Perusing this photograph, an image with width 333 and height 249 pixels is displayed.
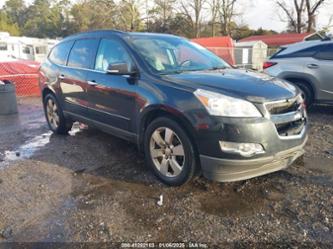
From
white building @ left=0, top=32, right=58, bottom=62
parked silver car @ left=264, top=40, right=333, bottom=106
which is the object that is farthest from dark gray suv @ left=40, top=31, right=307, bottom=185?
white building @ left=0, top=32, right=58, bottom=62

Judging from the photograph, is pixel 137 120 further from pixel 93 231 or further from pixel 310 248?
pixel 310 248

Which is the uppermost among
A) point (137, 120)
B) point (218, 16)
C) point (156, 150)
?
point (218, 16)

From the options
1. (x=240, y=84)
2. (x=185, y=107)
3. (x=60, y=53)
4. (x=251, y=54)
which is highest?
(x=60, y=53)

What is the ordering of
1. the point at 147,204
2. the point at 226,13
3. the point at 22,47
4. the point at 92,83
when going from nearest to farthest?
the point at 147,204
the point at 92,83
the point at 22,47
the point at 226,13

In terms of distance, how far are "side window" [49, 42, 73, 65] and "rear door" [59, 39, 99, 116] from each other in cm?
17

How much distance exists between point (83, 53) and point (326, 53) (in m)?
5.19

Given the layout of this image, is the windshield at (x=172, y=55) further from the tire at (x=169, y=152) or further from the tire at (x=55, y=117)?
the tire at (x=55, y=117)

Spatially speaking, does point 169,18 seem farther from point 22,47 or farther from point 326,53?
point 326,53

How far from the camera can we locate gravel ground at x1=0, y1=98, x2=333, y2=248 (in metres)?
2.99

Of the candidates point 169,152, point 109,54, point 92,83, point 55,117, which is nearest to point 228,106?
point 169,152

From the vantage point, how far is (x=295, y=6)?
43906 mm

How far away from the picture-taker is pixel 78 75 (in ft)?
17.4

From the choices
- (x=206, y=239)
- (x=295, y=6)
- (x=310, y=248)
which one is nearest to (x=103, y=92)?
(x=206, y=239)

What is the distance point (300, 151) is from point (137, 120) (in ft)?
6.33
